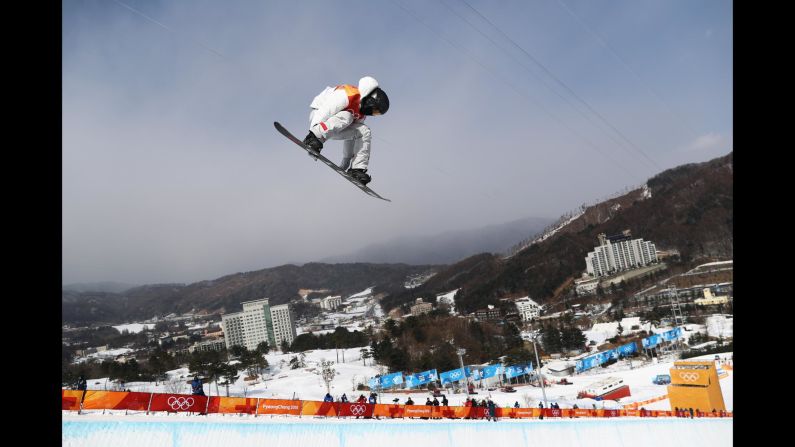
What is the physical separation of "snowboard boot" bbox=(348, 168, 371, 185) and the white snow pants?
5 cm

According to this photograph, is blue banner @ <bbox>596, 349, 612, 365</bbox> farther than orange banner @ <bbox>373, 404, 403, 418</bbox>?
Yes

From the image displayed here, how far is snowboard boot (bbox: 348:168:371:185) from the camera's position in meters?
6.66

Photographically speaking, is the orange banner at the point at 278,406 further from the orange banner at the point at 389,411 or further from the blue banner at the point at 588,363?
the blue banner at the point at 588,363

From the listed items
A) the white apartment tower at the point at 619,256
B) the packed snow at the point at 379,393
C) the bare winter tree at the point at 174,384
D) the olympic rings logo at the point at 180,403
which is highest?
the white apartment tower at the point at 619,256

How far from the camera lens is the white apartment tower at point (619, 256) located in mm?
140625

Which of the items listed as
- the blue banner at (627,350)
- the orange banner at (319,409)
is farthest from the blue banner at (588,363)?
the orange banner at (319,409)

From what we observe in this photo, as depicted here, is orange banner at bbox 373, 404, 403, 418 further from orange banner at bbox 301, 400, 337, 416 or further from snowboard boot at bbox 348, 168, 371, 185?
snowboard boot at bbox 348, 168, 371, 185

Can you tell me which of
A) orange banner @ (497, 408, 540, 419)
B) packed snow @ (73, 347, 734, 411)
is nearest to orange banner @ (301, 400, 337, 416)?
orange banner @ (497, 408, 540, 419)

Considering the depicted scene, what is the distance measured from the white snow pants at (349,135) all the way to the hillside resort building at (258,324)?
426 ft

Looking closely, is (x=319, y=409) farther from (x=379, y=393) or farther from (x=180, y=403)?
(x=379, y=393)

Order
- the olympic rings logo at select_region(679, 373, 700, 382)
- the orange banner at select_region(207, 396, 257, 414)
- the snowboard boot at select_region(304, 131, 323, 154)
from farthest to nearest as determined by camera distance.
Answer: the olympic rings logo at select_region(679, 373, 700, 382) → the orange banner at select_region(207, 396, 257, 414) → the snowboard boot at select_region(304, 131, 323, 154)

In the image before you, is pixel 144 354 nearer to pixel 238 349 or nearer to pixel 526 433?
pixel 238 349
